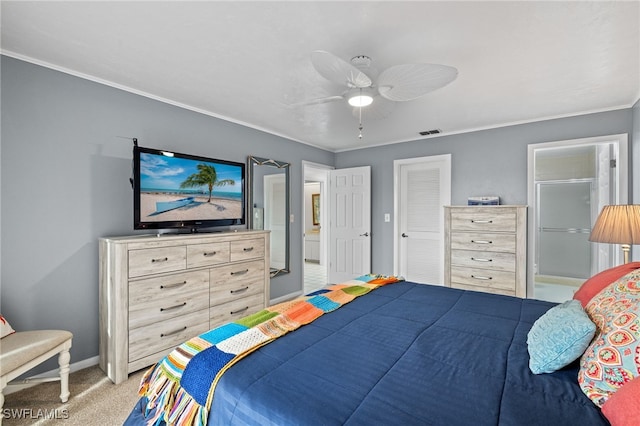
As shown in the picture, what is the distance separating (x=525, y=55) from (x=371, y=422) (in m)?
2.53

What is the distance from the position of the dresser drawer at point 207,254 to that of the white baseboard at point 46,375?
3.64ft

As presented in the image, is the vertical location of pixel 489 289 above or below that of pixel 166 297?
below

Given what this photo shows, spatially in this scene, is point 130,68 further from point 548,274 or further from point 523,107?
point 548,274

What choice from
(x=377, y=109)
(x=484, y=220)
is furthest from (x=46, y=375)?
(x=484, y=220)

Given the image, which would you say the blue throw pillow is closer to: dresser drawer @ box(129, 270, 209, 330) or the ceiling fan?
the ceiling fan

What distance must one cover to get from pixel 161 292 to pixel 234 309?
2.61 ft

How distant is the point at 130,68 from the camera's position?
2328 mm

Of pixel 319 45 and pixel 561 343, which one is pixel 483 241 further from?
pixel 319 45

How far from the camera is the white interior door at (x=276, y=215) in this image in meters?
4.11

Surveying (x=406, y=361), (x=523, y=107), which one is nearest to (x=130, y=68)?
(x=406, y=361)

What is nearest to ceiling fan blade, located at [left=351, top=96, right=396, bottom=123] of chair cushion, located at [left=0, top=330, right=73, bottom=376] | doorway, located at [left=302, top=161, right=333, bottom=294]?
chair cushion, located at [left=0, top=330, right=73, bottom=376]

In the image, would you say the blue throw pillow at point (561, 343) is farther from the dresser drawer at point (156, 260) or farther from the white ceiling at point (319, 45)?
the dresser drawer at point (156, 260)

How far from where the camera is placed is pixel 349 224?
5.17 m

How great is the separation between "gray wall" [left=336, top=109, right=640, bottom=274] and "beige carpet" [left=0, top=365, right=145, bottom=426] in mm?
→ 3721
